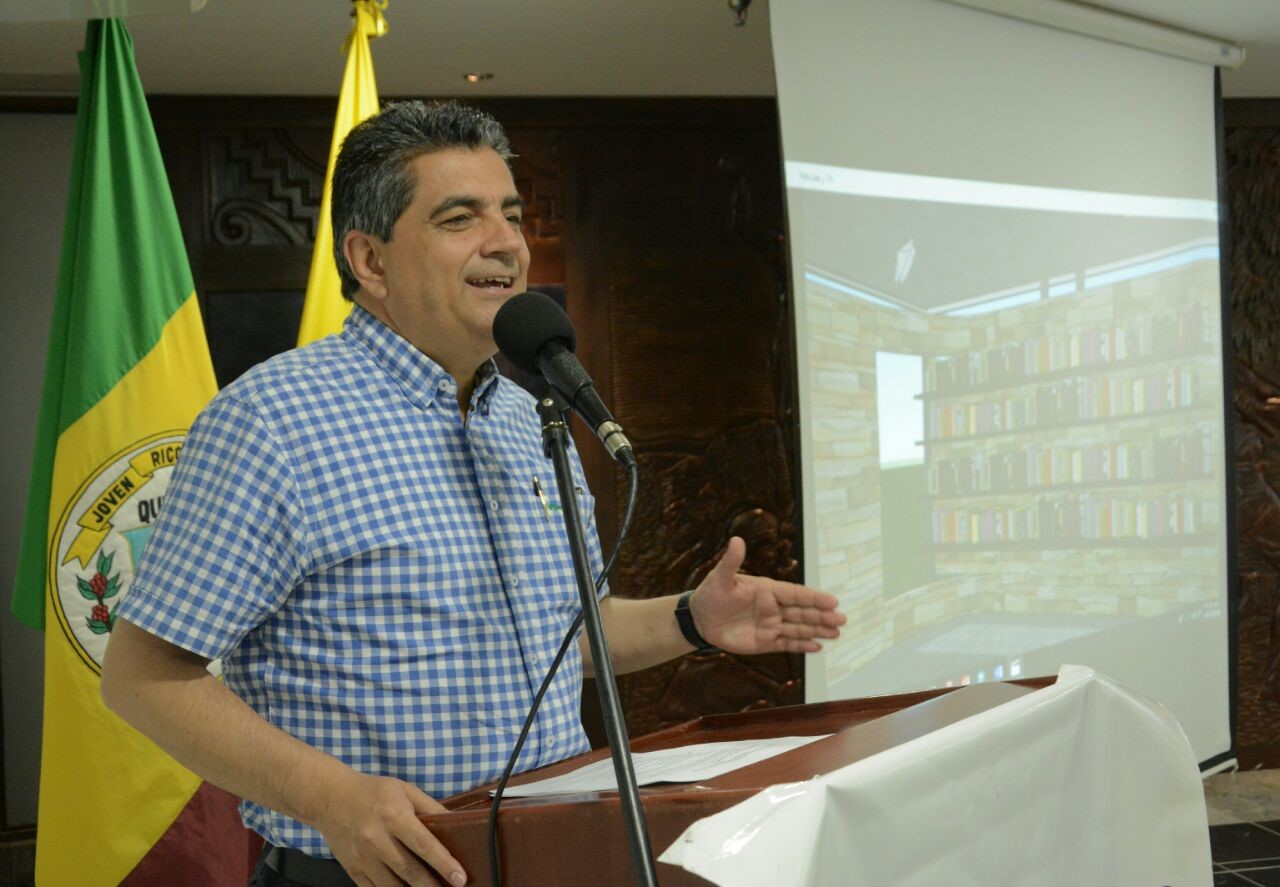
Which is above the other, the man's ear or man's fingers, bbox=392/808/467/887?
the man's ear

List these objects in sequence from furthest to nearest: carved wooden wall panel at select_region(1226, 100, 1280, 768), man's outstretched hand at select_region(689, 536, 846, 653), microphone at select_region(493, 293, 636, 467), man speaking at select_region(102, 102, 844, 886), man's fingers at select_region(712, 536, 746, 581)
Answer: carved wooden wall panel at select_region(1226, 100, 1280, 768), man's outstretched hand at select_region(689, 536, 846, 653), man's fingers at select_region(712, 536, 746, 581), man speaking at select_region(102, 102, 844, 886), microphone at select_region(493, 293, 636, 467)

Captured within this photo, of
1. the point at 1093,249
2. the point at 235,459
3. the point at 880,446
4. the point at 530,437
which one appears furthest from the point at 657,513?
the point at 235,459

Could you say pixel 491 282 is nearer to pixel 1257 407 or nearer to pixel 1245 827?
pixel 1245 827

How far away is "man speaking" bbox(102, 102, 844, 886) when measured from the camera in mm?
1120

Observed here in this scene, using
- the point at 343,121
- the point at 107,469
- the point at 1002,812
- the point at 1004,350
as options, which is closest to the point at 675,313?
the point at 1004,350

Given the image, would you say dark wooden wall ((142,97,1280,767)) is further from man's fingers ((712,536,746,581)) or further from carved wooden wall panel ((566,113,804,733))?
man's fingers ((712,536,746,581))

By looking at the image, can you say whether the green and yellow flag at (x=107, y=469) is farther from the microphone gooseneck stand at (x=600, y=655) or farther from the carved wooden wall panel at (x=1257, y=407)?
the carved wooden wall panel at (x=1257, y=407)

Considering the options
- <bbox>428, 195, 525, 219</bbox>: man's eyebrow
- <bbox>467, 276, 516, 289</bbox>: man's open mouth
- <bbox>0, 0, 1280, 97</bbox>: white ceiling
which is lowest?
<bbox>467, 276, 516, 289</bbox>: man's open mouth

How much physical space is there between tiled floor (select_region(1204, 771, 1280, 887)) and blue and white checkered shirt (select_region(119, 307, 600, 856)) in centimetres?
296

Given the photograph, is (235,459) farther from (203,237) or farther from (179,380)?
(203,237)

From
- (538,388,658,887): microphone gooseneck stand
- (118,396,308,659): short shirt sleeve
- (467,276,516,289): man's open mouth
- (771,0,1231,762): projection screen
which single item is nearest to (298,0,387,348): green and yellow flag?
(771,0,1231,762): projection screen

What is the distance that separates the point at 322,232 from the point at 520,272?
1.95m

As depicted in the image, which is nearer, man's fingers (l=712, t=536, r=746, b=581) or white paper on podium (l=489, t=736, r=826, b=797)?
white paper on podium (l=489, t=736, r=826, b=797)

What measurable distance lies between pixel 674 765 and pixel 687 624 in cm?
51
